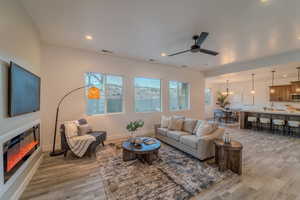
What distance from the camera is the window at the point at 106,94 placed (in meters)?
4.40

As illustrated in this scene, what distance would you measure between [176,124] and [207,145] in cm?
129

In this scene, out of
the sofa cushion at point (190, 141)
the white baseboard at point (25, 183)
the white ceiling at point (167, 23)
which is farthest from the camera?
the sofa cushion at point (190, 141)

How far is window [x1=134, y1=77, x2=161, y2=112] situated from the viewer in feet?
17.4

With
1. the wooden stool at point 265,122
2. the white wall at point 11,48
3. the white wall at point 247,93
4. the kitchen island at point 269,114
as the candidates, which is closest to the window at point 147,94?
the white wall at point 11,48

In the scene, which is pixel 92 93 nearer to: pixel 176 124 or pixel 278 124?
pixel 176 124

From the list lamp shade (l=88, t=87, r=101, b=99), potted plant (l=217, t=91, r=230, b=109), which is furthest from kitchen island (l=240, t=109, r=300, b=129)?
lamp shade (l=88, t=87, r=101, b=99)

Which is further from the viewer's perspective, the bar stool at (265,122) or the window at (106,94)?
the bar stool at (265,122)

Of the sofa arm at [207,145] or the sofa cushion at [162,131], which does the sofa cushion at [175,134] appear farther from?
the sofa arm at [207,145]

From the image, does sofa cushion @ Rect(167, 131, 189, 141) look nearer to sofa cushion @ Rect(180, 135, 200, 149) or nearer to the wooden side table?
sofa cushion @ Rect(180, 135, 200, 149)

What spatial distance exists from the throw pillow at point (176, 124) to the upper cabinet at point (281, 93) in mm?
7436

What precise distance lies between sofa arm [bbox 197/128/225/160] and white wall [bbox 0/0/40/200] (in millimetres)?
3301

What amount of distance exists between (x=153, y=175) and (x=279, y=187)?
2.17 metres

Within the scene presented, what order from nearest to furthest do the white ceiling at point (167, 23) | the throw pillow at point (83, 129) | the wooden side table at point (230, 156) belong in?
the white ceiling at point (167, 23)
the wooden side table at point (230, 156)
the throw pillow at point (83, 129)

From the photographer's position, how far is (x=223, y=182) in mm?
2258
